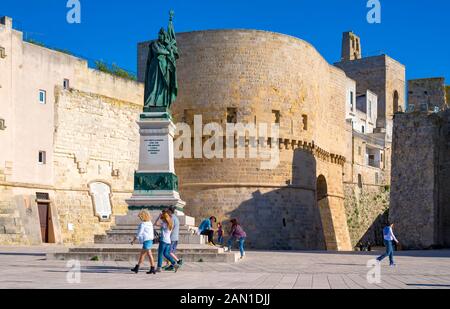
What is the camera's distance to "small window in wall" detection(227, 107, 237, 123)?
3384 cm

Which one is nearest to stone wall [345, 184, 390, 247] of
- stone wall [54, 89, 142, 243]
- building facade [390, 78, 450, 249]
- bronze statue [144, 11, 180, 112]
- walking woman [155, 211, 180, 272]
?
building facade [390, 78, 450, 249]

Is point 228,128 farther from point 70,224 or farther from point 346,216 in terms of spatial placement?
point 346,216

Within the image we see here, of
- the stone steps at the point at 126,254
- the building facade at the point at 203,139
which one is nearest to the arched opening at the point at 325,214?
the building facade at the point at 203,139

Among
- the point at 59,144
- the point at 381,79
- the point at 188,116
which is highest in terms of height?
the point at 381,79

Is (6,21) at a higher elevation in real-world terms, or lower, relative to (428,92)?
higher

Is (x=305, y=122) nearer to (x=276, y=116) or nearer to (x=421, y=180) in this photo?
(x=276, y=116)

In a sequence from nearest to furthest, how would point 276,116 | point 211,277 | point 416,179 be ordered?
1. point 211,277
2. point 416,179
3. point 276,116

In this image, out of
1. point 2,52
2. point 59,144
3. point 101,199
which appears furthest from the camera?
point 101,199

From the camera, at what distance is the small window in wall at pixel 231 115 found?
111 ft

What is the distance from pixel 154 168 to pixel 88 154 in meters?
13.4

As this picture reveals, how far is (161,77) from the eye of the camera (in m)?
18.7

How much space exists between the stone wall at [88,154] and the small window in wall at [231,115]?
423 centimetres

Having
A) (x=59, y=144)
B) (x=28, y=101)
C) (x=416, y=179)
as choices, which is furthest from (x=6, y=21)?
(x=416, y=179)
